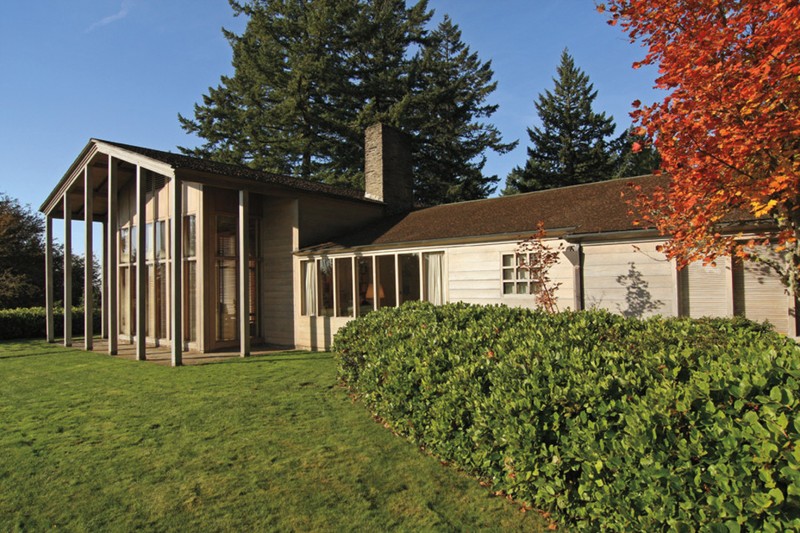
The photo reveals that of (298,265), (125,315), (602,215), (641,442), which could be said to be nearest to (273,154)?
(125,315)

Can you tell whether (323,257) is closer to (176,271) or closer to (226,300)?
(226,300)

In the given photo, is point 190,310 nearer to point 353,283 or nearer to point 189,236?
point 189,236

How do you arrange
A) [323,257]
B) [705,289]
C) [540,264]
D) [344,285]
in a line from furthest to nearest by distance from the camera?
[344,285]
[323,257]
[540,264]
[705,289]

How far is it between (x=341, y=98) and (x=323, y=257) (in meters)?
18.7

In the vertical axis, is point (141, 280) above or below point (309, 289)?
above

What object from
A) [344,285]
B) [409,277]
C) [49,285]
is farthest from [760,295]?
[49,285]

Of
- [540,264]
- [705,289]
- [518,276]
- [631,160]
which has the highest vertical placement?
[631,160]

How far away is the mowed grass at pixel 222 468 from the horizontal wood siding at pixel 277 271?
609 cm

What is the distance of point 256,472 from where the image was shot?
4516mm

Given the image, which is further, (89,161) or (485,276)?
(89,161)

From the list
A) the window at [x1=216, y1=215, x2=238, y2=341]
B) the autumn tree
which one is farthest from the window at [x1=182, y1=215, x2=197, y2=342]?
the autumn tree

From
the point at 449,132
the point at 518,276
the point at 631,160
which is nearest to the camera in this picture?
the point at 518,276

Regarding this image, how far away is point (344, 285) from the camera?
1332cm

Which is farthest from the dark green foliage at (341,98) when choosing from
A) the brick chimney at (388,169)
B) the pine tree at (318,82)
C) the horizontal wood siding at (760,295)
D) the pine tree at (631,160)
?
the horizontal wood siding at (760,295)
